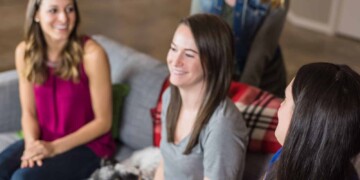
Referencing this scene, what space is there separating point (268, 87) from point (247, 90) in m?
0.61

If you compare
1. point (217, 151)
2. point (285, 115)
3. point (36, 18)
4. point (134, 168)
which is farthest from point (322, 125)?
point (36, 18)

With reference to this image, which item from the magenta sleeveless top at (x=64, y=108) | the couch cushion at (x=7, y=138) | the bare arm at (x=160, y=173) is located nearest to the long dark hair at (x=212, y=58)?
the bare arm at (x=160, y=173)

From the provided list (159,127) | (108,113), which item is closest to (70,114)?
(108,113)

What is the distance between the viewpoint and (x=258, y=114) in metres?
1.81

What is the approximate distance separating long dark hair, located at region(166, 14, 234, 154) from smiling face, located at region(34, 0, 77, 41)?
0.54 m

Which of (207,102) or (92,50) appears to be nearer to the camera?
(207,102)

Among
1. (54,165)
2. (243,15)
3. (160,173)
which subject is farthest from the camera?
(243,15)

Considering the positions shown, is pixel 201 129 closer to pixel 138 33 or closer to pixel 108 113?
pixel 108 113

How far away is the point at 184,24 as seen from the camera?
1.55 meters

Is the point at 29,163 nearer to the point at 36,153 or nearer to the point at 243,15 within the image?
the point at 36,153

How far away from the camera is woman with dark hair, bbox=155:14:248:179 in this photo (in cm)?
150

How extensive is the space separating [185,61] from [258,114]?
16.1 inches

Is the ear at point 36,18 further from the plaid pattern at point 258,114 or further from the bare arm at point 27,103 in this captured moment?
the plaid pattern at point 258,114

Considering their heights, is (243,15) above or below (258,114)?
above
